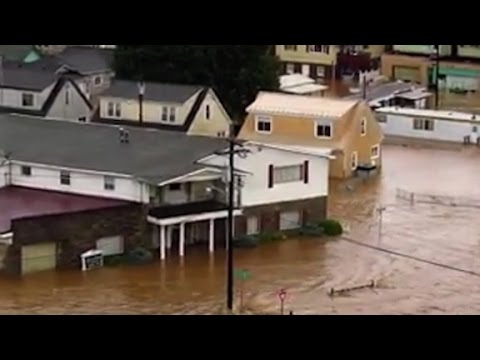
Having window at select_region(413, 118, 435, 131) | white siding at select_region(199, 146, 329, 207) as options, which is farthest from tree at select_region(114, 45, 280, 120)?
white siding at select_region(199, 146, 329, 207)

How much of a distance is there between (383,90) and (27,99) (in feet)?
17.1

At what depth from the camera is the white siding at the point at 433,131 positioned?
44.2 feet

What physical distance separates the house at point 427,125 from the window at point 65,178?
5807 millimetres

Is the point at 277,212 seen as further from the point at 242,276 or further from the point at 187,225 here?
the point at 242,276

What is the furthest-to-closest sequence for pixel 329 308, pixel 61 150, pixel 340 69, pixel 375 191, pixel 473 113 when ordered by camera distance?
pixel 340 69 < pixel 473 113 < pixel 375 191 < pixel 61 150 < pixel 329 308

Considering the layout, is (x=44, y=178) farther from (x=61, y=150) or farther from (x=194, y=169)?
(x=194, y=169)

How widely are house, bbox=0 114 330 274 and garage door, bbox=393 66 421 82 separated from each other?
352 inches

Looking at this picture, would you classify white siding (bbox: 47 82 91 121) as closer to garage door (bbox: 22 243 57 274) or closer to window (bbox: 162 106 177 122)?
window (bbox: 162 106 177 122)

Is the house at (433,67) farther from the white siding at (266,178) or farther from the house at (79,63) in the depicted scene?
the white siding at (266,178)

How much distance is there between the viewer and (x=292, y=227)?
9.27 m

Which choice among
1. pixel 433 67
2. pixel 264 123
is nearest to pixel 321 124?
pixel 264 123

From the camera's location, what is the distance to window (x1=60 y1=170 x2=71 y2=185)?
898cm
